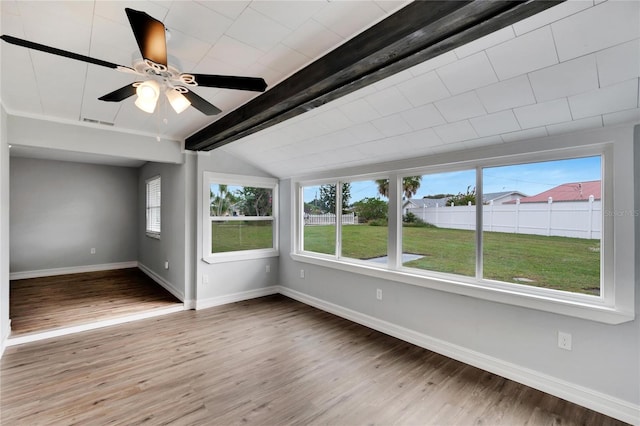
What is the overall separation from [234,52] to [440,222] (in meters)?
2.59

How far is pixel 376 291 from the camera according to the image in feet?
11.8

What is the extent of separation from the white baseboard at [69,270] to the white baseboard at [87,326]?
353cm

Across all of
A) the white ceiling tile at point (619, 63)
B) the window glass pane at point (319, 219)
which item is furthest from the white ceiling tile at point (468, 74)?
the window glass pane at point (319, 219)

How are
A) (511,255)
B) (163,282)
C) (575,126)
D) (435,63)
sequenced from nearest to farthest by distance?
(435,63), (575,126), (511,255), (163,282)

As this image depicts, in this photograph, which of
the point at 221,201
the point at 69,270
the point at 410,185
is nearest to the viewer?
the point at 410,185

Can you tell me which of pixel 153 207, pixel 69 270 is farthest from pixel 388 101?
pixel 69 270

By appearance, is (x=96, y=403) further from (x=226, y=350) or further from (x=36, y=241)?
(x=36, y=241)

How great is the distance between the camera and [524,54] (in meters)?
1.72

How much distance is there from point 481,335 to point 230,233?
369 centimetres

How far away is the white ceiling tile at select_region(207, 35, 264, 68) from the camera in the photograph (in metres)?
1.90

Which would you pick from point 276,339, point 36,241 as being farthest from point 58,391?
point 36,241

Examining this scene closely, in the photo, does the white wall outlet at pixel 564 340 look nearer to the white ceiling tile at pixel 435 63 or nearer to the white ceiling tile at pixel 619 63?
the white ceiling tile at pixel 619 63

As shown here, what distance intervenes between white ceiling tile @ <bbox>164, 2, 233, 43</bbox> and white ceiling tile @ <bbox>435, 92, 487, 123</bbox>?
165 cm

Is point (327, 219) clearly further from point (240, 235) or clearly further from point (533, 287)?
point (533, 287)
